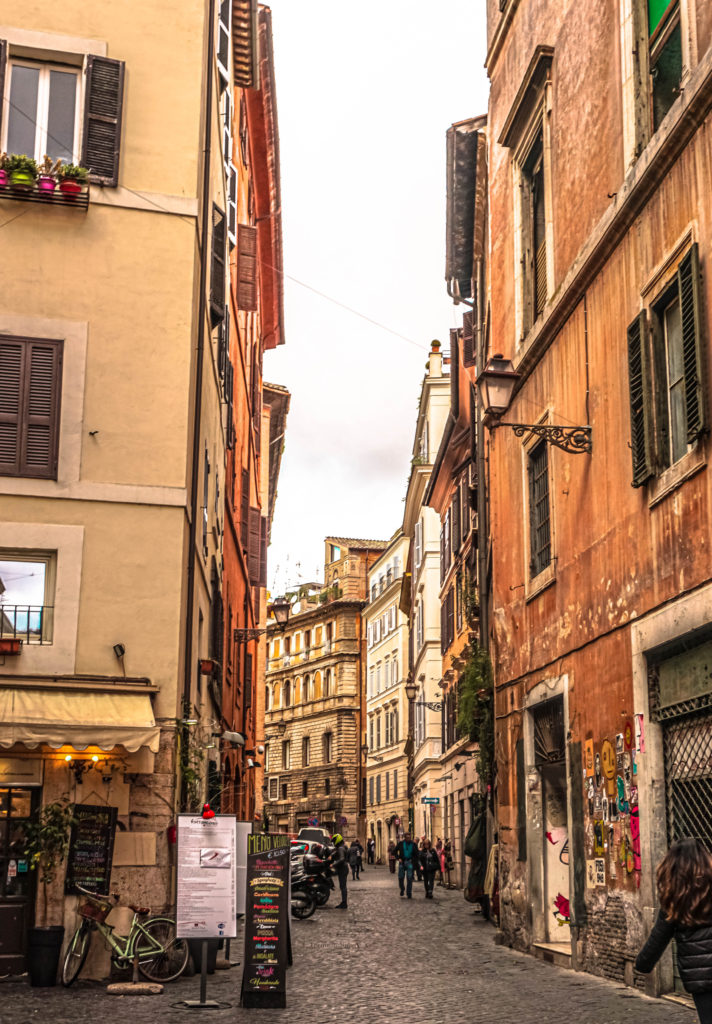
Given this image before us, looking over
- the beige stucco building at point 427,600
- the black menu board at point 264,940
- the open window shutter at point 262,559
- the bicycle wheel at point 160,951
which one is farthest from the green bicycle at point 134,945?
the beige stucco building at point 427,600

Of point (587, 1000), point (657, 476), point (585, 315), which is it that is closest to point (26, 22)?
point (585, 315)

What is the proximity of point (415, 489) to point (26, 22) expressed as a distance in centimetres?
3828

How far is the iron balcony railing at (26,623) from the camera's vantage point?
14836mm

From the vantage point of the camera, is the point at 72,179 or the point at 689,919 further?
the point at 72,179

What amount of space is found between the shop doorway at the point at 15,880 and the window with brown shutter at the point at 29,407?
3550 mm

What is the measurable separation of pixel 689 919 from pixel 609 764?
23.9 ft

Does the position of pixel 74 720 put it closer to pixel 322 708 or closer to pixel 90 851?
pixel 90 851

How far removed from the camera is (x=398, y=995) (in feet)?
41.2

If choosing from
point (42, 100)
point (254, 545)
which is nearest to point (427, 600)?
point (254, 545)

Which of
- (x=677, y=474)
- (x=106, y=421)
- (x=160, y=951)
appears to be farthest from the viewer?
(x=106, y=421)

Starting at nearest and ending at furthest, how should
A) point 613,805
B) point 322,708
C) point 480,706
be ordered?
point 613,805 → point 480,706 → point 322,708

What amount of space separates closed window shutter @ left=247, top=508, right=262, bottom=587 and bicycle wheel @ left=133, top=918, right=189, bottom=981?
2061 centimetres

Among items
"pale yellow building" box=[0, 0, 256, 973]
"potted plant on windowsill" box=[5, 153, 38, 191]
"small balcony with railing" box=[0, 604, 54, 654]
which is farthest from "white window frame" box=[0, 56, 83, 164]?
"small balcony with railing" box=[0, 604, 54, 654]

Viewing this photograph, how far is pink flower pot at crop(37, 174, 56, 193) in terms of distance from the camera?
1584 centimetres
